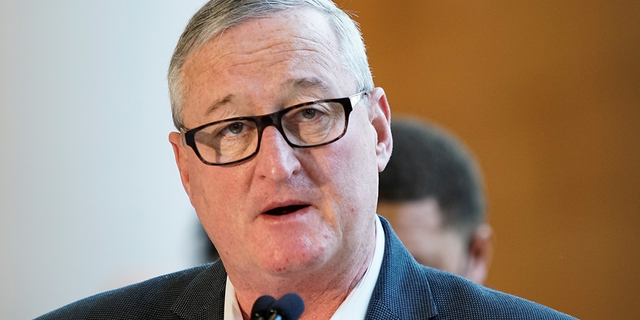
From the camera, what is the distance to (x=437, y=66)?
4516 mm

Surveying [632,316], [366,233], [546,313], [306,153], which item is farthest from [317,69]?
[632,316]

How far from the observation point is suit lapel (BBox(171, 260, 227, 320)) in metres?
1.80

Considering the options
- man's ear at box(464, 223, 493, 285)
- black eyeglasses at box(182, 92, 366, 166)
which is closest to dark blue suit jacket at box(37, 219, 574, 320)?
black eyeglasses at box(182, 92, 366, 166)

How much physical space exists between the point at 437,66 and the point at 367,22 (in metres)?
0.53

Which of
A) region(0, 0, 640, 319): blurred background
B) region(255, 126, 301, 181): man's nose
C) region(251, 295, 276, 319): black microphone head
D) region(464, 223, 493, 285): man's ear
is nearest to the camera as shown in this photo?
region(251, 295, 276, 319): black microphone head

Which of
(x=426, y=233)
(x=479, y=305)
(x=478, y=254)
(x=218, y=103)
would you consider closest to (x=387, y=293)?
Result: (x=479, y=305)

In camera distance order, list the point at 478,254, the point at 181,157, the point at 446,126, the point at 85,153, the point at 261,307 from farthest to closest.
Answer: the point at 446,126, the point at 85,153, the point at 478,254, the point at 181,157, the point at 261,307

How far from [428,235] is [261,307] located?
1.67 meters

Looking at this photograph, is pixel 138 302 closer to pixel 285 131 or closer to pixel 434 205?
pixel 285 131

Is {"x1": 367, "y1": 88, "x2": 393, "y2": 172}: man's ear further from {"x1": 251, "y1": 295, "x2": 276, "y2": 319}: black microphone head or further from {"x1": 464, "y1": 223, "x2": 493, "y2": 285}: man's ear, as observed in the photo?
{"x1": 464, "y1": 223, "x2": 493, "y2": 285}: man's ear

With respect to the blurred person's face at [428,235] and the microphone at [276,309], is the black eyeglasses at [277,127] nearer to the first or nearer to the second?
the microphone at [276,309]

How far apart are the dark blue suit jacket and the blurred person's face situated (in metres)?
0.95

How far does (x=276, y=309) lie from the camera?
125cm

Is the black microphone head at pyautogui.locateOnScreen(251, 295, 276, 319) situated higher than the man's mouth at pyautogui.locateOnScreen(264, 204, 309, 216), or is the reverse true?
the man's mouth at pyautogui.locateOnScreen(264, 204, 309, 216)
